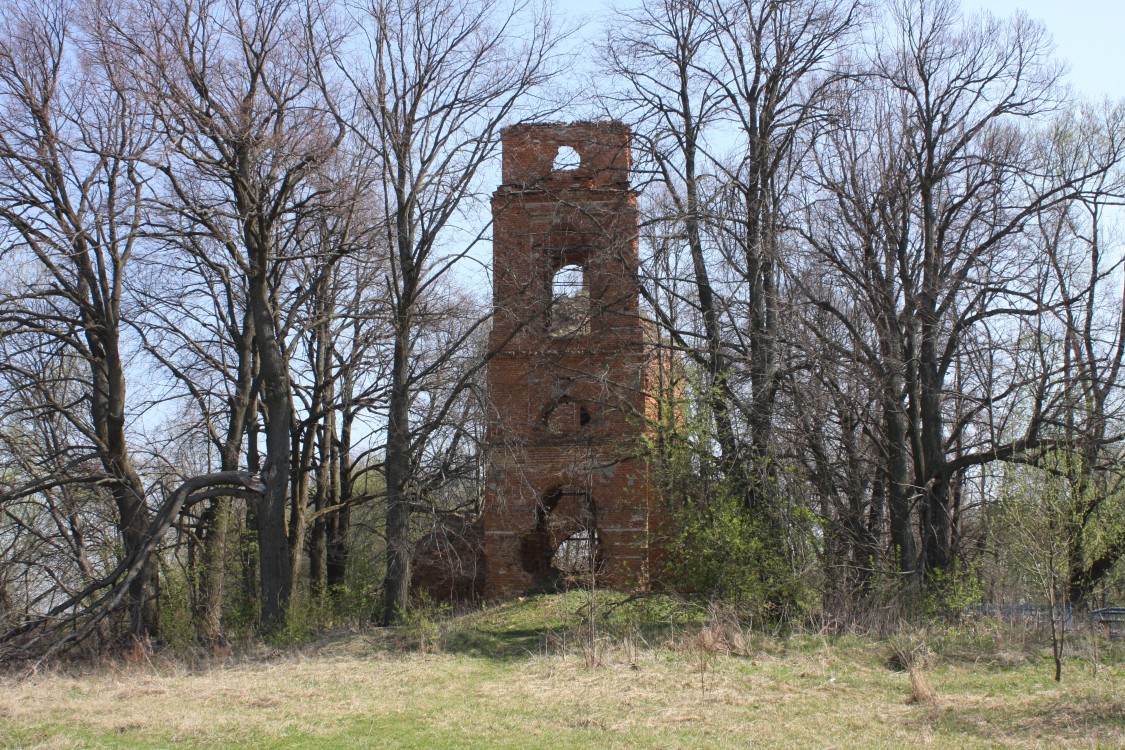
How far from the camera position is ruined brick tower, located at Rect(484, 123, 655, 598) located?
17312 mm

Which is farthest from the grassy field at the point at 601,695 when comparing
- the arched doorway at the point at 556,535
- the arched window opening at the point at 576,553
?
the arched doorway at the point at 556,535

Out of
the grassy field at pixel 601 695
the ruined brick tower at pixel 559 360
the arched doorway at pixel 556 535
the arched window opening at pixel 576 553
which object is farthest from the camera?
the arched doorway at pixel 556 535

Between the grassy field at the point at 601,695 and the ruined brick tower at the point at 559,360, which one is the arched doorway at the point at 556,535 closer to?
the ruined brick tower at the point at 559,360

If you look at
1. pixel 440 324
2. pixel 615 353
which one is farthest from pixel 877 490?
pixel 440 324

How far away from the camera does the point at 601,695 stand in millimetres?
9820

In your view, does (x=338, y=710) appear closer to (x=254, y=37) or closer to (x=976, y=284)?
(x=254, y=37)

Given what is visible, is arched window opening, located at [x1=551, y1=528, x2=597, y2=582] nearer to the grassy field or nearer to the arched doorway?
the arched doorway

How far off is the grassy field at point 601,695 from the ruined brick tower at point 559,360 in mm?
4674

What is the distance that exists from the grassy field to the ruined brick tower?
467cm

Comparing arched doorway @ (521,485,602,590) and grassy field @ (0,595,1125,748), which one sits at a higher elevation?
arched doorway @ (521,485,602,590)

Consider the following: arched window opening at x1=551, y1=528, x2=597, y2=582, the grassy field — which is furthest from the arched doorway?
the grassy field

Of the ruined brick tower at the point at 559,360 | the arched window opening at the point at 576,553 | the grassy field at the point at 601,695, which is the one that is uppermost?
the ruined brick tower at the point at 559,360

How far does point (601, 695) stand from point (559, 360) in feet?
28.7

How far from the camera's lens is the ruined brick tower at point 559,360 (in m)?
17.3
